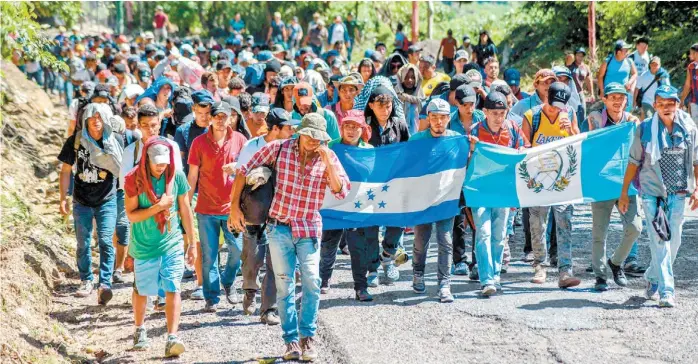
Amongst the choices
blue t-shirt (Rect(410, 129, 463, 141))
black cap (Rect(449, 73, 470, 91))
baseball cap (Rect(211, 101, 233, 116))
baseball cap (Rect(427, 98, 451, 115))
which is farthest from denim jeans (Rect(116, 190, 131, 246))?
black cap (Rect(449, 73, 470, 91))

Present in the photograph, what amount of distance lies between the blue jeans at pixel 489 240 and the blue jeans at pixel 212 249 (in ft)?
7.54

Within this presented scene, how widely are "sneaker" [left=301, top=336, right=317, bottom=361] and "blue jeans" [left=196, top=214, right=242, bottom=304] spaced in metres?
1.87

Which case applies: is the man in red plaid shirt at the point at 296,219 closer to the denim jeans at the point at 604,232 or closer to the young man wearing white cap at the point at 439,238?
the young man wearing white cap at the point at 439,238

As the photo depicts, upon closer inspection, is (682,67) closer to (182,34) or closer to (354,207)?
(354,207)

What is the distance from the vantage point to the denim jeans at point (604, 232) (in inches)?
370

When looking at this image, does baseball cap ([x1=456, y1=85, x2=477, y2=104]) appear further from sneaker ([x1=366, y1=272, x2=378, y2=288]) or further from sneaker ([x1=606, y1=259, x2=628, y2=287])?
sneaker ([x1=606, y1=259, x2=628, y2=287])

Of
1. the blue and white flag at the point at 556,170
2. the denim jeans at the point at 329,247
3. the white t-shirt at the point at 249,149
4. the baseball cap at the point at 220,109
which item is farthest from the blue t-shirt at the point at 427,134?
the baseball cap at the point at 220,109

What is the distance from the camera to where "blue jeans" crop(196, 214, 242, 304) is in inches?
365

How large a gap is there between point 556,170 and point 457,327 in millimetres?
2271

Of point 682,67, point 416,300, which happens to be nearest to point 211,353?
point 416,300

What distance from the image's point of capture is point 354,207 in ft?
31.4

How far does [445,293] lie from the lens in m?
9.19

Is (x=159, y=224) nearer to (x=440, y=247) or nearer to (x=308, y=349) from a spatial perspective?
(x=308, y=349)

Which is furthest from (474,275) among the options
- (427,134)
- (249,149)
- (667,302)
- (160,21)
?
(160,21)
